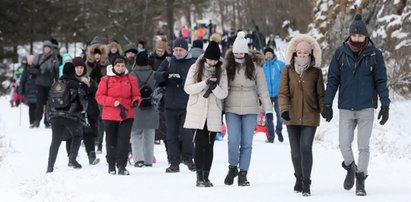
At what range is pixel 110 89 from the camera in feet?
34.3

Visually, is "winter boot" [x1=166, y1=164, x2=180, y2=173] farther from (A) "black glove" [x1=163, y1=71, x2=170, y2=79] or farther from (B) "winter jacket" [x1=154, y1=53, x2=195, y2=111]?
(A) "black glove" [x1=163, y1=71, x2=170, y2=79]

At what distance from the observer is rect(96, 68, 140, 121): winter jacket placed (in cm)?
1039

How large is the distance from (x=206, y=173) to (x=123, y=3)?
34684 millimetres

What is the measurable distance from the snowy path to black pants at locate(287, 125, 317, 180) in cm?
30

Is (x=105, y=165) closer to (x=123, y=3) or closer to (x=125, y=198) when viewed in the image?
(x=125, y=198)

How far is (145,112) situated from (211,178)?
191cm

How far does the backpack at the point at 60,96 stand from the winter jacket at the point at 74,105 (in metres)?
0.06

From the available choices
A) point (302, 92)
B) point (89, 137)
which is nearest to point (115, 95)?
point (89, 137)

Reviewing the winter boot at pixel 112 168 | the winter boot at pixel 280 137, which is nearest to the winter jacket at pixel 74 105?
the winter boot at pixel 112 168

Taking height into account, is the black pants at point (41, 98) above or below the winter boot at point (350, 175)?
above

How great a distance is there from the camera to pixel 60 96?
445 inches

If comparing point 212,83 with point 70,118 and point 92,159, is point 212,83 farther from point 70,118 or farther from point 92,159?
point 92,159

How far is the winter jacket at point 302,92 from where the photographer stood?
841 centimetres

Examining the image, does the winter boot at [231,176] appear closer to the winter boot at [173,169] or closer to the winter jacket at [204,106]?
the winter jacket at [204,106]
